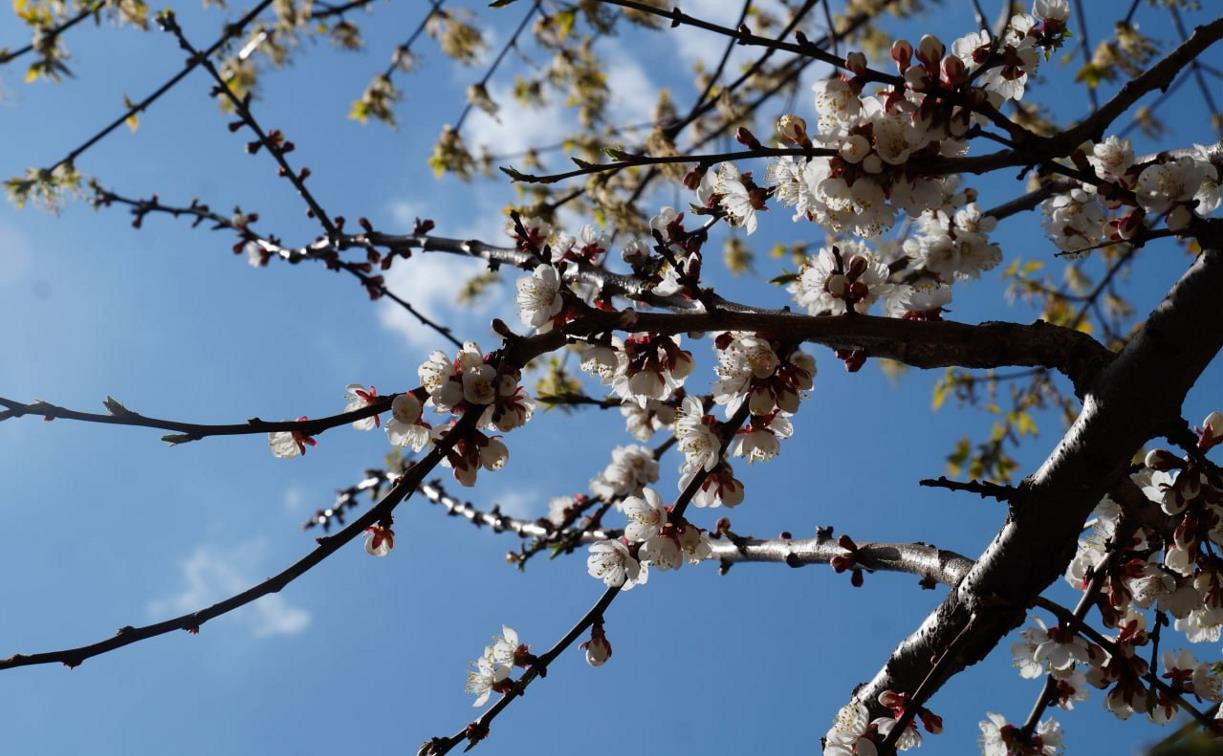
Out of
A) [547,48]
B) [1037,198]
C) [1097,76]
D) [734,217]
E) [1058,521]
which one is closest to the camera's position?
[1058,521]

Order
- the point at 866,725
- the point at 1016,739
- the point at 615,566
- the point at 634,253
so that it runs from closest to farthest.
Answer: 1. the point at 866,725
2. the point at 615,566
3. the point at 1016,739
4. the point at 634,253

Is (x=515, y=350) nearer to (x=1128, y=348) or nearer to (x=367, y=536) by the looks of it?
(x=367, y=536)

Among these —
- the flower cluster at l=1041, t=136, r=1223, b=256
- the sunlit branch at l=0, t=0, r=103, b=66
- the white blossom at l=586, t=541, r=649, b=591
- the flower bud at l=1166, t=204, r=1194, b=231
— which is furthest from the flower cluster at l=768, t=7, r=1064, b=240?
the sunlit branch at l=0, t=0, r=103, b=66

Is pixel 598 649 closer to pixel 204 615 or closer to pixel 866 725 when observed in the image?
pixel 866 725

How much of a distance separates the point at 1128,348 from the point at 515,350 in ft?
4.20

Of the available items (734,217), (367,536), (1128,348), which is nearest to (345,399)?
(367,536)

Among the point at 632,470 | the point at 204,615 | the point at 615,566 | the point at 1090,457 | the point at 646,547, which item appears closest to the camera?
the point at 204,615

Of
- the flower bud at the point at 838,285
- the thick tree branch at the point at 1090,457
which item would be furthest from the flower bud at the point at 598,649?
the flower bud at the point at 838,285

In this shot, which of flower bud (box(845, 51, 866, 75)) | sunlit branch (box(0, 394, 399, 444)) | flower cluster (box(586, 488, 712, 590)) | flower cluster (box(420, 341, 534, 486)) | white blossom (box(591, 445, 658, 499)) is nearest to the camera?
sunlit branch (box(0, 394, 399, 444))

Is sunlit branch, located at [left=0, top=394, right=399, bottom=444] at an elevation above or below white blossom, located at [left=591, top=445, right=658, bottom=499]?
below

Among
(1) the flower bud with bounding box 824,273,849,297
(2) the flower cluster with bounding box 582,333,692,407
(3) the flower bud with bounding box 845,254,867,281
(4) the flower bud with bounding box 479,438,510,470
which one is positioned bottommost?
(4) the flower bud with bounding box 479,438,510,470

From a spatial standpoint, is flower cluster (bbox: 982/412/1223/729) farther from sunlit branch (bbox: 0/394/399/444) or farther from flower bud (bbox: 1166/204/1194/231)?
sunlit branch (bbox: 0/394/399/444)

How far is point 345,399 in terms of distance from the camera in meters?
2.06

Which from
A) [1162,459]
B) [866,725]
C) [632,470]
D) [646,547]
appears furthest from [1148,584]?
[632,470]
